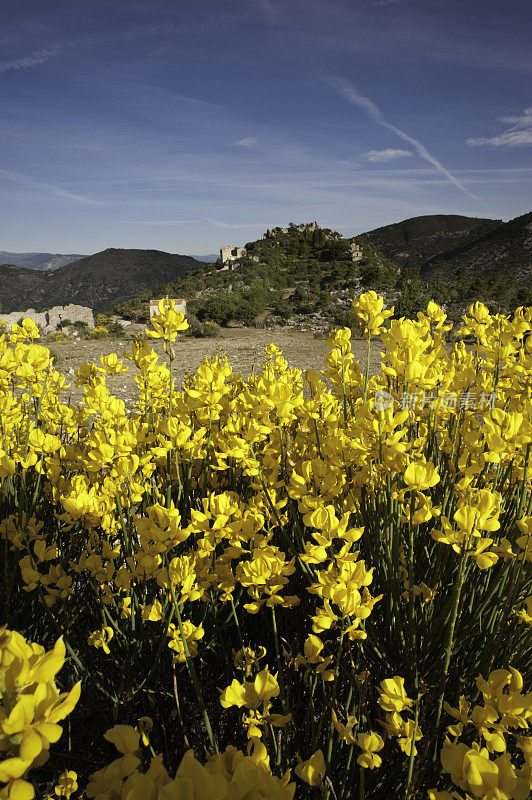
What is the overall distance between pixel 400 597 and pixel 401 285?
3232 cm

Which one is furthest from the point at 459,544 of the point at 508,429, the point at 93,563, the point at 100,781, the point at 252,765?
the point at 93,563

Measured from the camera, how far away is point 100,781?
628mm

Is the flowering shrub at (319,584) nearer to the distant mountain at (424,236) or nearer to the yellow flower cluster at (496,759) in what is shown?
the yellow flower cluster at (496,759)

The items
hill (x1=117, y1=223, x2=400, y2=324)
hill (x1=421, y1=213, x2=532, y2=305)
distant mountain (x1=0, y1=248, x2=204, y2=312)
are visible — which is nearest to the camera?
hill (x1=117, y1=223, x2=400, y2=324)

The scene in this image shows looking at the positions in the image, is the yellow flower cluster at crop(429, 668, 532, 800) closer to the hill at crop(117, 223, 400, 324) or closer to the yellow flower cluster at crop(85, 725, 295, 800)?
the yellow flower cluster at crop(85, 725, 295, 800)

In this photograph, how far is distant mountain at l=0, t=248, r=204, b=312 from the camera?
70688mm

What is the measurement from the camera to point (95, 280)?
78250mm

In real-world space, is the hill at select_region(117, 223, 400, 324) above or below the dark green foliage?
above

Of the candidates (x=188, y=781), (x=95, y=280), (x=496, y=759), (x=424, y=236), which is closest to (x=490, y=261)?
(x=424, y=236)

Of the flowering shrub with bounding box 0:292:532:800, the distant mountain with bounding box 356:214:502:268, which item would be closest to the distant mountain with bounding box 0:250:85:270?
the distant mountain with bounding box 356:214:502:268

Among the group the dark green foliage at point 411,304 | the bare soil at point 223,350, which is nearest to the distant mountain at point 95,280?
the dark green foliage at point 411,304

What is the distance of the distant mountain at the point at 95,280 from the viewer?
70.7 m

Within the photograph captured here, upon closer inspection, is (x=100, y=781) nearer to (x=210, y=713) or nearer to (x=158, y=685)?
(x=158, y=685)

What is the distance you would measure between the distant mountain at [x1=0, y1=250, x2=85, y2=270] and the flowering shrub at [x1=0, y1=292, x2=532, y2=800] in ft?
619
